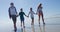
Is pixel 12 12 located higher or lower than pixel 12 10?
lower

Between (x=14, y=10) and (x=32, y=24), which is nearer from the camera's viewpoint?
(x=14, y=10)

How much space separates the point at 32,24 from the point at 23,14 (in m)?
1.51

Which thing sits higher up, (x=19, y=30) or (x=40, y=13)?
(x=40, y=13)

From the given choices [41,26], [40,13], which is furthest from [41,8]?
[41,26]

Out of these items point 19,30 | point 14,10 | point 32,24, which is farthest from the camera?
point 32,24

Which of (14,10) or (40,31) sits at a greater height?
(14,10)

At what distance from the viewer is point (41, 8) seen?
721 inches

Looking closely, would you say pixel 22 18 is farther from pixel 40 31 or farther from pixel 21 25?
pixel 40 31

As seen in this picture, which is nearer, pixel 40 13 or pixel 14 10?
pixel 14 10

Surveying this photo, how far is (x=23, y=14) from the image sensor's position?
1784cm

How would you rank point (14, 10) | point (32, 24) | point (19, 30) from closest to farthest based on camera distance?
point (14, 10), point (19, 30), point (32, 24)

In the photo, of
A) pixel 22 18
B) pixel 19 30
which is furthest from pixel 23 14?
pixel 19 30

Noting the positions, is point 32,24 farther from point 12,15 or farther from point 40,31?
point 12,15

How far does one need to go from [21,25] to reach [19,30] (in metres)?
0.46
